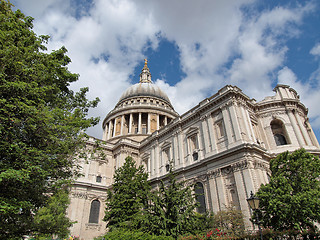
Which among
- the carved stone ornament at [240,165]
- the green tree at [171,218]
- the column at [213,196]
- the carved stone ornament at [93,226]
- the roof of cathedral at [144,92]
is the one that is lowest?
the green tree at [171,218]

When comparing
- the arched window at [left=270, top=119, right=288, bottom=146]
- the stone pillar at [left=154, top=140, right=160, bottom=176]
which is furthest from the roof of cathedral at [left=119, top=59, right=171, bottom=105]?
the arched window at [left=270, top=119, right=288, bottom=146]

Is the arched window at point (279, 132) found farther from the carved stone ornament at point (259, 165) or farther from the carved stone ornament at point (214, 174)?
the carved stone ornament at point (214, 174)

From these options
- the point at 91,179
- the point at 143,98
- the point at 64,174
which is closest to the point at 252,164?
the point at 64,174

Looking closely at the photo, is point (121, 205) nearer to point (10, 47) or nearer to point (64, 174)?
point (64, 174)

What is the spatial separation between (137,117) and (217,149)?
92.7ft

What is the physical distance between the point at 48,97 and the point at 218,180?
17.6 metres

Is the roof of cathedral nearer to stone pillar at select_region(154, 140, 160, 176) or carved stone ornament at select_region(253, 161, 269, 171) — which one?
stone pillar at select_region(154, 140, 160, 176)

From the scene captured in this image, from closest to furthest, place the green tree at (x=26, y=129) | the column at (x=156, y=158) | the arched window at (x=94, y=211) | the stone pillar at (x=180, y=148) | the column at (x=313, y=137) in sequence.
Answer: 1. the green tree at (x=26, y=129)
2. the column at (x=313, y=137)
3. the stone pillar at (x=180, y=148)
4. the arched window at (x=94, y=211)
5. the column at (x=156, y=158)

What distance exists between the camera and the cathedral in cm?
2117

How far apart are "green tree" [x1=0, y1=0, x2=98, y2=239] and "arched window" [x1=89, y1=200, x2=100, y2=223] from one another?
2159 cm

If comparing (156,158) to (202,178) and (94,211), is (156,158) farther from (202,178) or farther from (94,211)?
(94,211)

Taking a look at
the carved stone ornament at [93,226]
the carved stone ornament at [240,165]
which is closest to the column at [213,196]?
the carved stone ornament at [240,165]

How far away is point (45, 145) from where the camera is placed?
11.6m

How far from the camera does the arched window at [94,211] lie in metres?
31.3
